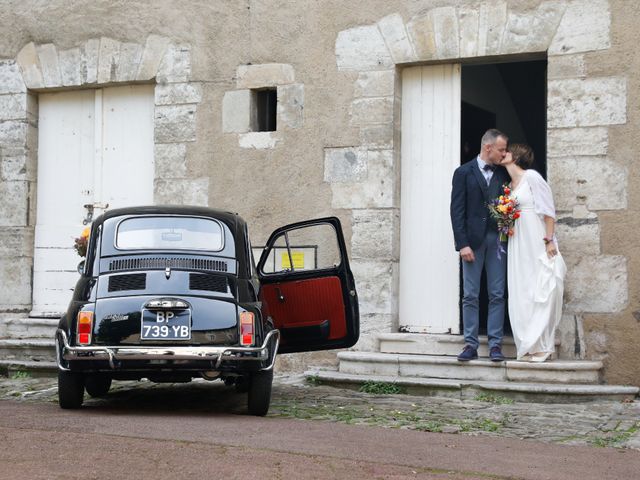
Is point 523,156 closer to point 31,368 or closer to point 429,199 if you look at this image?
point 429,199

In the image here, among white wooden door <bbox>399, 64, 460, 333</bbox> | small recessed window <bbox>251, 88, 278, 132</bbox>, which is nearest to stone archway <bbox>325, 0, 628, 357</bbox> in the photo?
white wooden door <bbox>399, 64, 460, 333</bbox>

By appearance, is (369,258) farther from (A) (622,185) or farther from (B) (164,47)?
(B) (164,47)

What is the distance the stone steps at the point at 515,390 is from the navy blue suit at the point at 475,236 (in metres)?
0.43

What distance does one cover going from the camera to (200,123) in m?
10.8

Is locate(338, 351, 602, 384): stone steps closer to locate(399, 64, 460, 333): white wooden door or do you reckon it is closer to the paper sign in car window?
locate(399, 64, 460, 333): white wooden door

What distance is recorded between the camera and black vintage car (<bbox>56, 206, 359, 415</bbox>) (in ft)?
23.7

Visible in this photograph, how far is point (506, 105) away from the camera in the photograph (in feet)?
43.2

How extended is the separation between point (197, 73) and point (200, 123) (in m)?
0.51

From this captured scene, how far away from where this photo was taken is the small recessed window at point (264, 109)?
35.2ft

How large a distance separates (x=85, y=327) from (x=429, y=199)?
3964mm

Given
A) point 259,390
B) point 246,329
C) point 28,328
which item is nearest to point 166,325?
point 246,329

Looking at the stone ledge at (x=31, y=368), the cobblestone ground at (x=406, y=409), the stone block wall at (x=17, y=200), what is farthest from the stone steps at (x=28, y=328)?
the cobblestone ground at (x=406, y=409)

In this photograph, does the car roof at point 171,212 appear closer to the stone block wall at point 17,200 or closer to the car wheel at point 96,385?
the car wheel at point 96,385

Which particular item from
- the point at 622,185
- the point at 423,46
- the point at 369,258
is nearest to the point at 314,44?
the point at 423,46
